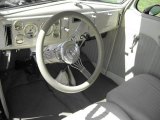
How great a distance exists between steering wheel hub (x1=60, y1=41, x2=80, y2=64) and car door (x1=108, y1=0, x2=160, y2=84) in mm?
903

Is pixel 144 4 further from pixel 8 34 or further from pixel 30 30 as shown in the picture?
pixel 8 34

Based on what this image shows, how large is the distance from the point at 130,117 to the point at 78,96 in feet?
3.21

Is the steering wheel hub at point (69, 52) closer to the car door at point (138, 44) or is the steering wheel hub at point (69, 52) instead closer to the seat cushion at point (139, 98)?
the seat cushion at point (139, 98)

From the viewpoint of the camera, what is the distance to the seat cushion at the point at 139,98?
1.88 metres

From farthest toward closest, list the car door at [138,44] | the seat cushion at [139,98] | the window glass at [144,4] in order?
the window glass at [144,4] < the car door at [138,44] < the seat cushion at [139,98]

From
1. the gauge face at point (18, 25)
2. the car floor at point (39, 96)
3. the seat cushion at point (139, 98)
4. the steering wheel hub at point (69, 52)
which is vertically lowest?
the car floor at point (39, 96)

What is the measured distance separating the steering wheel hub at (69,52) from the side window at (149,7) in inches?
39.4

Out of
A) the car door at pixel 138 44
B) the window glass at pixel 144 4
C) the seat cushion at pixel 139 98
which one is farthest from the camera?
the window glass at pixel 144 4

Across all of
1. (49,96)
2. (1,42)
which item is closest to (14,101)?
(49,96)

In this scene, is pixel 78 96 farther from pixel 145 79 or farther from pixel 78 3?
pixel 78 3

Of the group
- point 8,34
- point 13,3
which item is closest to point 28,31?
point 8,34

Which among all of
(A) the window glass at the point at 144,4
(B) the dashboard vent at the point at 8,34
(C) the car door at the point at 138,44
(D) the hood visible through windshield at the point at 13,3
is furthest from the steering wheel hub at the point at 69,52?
(A) the window glass at the point at 144,4

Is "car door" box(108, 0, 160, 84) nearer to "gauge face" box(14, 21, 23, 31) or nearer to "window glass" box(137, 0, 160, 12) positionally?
"window glass" box(137, 0, 160, 12)

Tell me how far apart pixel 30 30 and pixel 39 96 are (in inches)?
35.2
